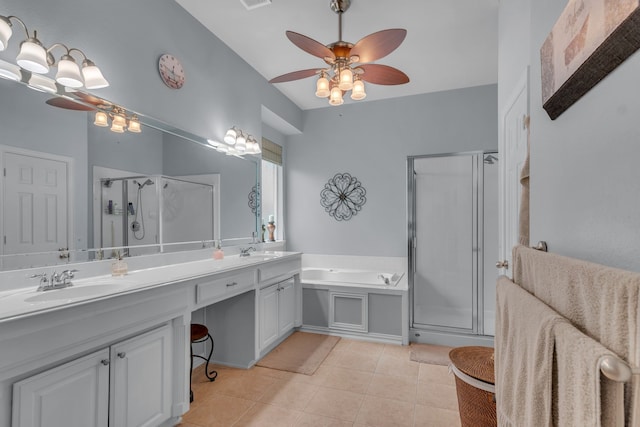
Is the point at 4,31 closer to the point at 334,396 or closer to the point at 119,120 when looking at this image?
the point at 119,120

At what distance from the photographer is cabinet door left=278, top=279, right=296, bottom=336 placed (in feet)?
10.4

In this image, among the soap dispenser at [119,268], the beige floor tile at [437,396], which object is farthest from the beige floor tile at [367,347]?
the soap dispenser at [119,268]

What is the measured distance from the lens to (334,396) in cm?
232

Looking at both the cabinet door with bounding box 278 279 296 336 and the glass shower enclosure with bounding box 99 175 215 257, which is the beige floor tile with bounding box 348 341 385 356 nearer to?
the cabinet door with bounding box 278 279 296 336

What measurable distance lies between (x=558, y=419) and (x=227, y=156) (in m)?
2.93

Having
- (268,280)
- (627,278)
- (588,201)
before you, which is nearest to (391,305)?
(268,280)

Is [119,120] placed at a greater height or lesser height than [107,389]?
greater

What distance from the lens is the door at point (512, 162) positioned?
5.29 feet

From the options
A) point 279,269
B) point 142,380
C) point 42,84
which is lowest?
point 142,380

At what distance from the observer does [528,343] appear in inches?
28.1

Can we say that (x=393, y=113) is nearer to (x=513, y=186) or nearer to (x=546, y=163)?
(x=513, y=186)

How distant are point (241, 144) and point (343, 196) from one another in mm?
1705

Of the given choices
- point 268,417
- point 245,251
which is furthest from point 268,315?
point 268,417

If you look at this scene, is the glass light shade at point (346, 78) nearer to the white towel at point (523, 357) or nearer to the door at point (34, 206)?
the white towel at point (523, 357)
